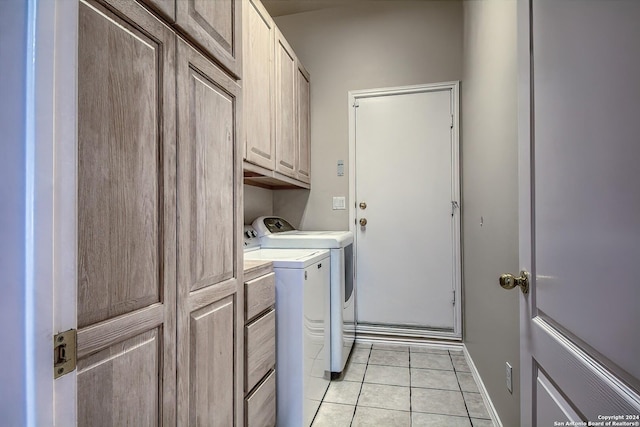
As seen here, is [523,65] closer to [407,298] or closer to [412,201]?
[412,201]

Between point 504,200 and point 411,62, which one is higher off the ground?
point 411,62

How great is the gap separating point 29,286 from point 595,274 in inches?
37.0

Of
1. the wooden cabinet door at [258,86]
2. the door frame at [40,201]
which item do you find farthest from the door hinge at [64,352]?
the wooden cabinet door at [258,86]

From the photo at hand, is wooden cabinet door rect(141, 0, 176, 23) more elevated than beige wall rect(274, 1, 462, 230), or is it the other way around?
beige wall rect(274, 1, 462, 230)

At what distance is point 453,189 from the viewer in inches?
106

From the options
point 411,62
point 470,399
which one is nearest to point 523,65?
point 470,399

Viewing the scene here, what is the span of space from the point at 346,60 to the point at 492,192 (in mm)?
1881

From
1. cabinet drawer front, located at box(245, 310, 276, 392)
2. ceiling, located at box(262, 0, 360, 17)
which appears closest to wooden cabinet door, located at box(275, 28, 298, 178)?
ceiling, located at box(262, 0, 360, 17)

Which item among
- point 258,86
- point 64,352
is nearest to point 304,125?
point 258,86

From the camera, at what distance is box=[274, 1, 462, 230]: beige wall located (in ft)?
8.96

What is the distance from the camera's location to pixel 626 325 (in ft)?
1.68

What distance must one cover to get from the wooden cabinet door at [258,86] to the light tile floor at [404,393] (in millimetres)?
1474

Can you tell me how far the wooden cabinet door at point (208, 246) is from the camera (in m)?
0.88

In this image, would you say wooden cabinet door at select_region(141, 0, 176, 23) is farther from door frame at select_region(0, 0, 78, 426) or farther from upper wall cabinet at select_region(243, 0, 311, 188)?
upper wall cabinet at select_region(243, 0, 311, 188)
